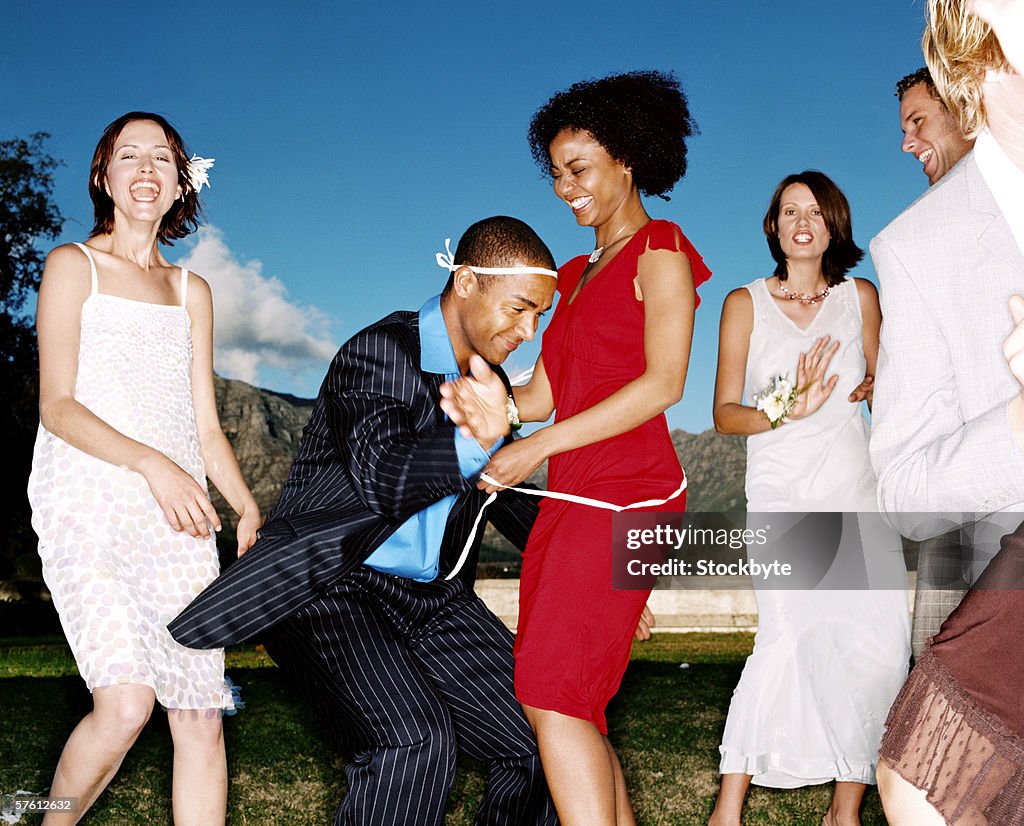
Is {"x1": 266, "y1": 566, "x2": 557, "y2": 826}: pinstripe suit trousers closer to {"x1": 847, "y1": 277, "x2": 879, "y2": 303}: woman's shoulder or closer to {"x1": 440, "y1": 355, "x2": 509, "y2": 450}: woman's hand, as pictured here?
{"x1": 440, "y1": 355, "x2": 509, "y2": 450}: woman's hand

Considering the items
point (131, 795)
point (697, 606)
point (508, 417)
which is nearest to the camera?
point (508, 417)

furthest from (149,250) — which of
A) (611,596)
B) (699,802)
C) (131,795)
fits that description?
(699,802)

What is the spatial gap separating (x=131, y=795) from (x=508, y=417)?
2.93 m

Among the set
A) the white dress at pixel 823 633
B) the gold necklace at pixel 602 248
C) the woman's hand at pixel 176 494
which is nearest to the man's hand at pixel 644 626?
the white dress at pixel 823 633

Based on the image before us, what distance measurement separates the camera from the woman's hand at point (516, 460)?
2.87m

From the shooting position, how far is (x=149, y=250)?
3.59 meters

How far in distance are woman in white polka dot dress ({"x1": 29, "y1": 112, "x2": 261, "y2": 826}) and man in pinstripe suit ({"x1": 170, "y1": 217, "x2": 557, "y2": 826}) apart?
0.30 m

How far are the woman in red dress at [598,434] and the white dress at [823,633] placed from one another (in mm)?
1230

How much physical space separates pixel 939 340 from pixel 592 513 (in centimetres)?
150

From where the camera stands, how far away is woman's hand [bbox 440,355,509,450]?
2797 millimetres

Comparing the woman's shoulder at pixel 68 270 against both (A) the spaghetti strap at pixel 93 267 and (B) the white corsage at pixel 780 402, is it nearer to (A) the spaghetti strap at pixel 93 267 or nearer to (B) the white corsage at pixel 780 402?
(A) the spaghetti strap at pixel 93 267

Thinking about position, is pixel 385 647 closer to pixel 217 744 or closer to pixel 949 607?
pixel 217 744

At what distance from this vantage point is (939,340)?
1619mm

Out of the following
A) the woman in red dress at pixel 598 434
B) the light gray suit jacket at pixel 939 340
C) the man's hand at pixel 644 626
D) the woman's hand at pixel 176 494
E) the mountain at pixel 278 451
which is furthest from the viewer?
the mountain at pixel 278 451
